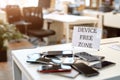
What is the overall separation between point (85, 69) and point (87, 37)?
12.4 inches

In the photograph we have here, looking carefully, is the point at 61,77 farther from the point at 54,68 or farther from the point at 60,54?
the point at 60,54

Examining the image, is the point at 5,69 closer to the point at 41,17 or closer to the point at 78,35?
the point at 41,17

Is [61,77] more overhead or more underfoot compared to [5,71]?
more overhead

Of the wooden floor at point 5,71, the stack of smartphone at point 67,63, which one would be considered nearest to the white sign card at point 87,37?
the stack of smartphone at point 67,63

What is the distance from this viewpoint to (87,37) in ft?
4.86

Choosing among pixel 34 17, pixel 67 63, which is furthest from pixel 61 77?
pixel 34 17

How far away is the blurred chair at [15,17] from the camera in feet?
14.9

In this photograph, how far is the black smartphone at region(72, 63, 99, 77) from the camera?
118 cm

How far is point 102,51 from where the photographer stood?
1660 millimetres

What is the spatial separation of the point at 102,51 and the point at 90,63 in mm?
321

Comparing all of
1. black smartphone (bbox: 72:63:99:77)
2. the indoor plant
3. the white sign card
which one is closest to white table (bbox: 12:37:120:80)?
black smartphone (bbox: 72:63:99:77)

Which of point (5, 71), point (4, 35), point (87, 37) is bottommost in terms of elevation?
point (5, 71)

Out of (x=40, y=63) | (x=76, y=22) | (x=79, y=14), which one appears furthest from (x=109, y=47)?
(x=79, y=14)

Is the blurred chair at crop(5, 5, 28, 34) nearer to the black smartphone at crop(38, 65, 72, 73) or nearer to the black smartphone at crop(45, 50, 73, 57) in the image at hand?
the black smartphone at crop(45, 50, 73, 57)
